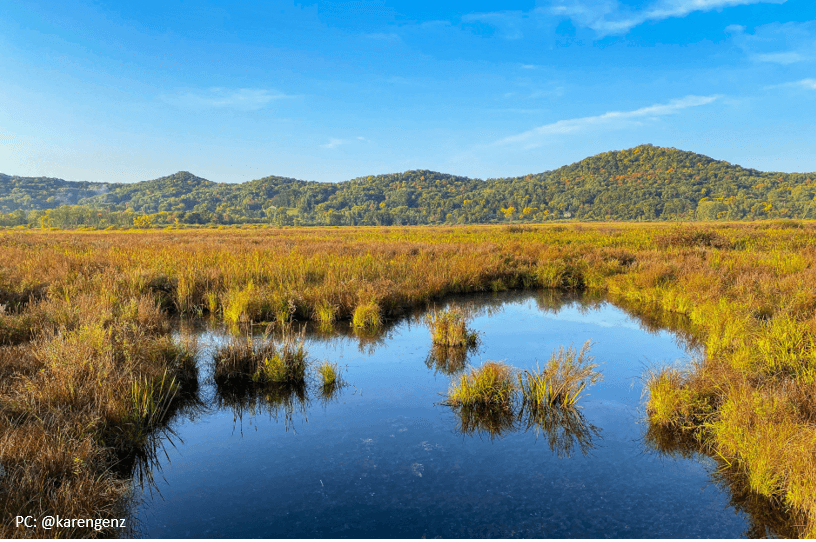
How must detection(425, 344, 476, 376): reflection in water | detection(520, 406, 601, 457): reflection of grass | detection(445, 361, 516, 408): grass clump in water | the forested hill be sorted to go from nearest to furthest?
detection(520, 406, 601, 457): reflection of grass < detection(445, 361, 516, 408): grass clump in water < detection(425, 344, 476, 376): reflection in water < the forested hill

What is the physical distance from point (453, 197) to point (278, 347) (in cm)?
14432

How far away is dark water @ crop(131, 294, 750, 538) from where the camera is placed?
3633mm

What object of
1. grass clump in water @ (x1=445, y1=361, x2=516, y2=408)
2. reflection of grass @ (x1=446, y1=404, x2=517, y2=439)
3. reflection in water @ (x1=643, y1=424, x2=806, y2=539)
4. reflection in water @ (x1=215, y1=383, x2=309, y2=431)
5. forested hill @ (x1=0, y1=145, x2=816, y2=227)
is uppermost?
forested hill @ (x1=0, y1=145, x2=816, y2=227)

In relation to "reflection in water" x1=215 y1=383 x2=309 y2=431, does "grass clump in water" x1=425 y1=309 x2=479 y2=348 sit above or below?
above

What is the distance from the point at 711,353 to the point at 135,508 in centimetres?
789

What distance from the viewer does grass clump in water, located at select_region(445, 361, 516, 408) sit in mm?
5879

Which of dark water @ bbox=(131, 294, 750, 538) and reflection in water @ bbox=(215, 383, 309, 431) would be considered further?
reflection in water @ bbox=(215, 383, 309, 431)

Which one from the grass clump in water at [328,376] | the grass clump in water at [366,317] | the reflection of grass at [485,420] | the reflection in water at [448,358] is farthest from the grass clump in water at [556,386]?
the grass clump in water at [366,317]

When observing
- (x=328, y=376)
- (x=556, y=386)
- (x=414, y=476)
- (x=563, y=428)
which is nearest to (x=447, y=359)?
(x=328, y=376)

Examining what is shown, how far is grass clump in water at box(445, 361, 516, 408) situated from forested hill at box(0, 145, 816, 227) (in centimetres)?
10140

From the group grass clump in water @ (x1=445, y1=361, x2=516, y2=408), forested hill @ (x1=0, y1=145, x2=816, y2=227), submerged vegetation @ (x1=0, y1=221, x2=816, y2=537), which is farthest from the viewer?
forested hill @ (x1=0, y1=145, x2=816, y2=227)

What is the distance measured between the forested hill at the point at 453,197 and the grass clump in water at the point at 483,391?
101 meters

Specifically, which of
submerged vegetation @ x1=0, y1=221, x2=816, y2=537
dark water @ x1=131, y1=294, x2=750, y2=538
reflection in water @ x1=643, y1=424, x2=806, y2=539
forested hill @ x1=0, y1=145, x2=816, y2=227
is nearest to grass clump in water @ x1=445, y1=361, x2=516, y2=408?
submerged vegetation @ x1=0, y1=221, x2=816, y2=537

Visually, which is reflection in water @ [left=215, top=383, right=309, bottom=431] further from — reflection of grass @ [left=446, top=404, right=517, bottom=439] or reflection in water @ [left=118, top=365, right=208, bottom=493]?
reflection of grass @ [left=446, top=404, right=517, bottom=439]
